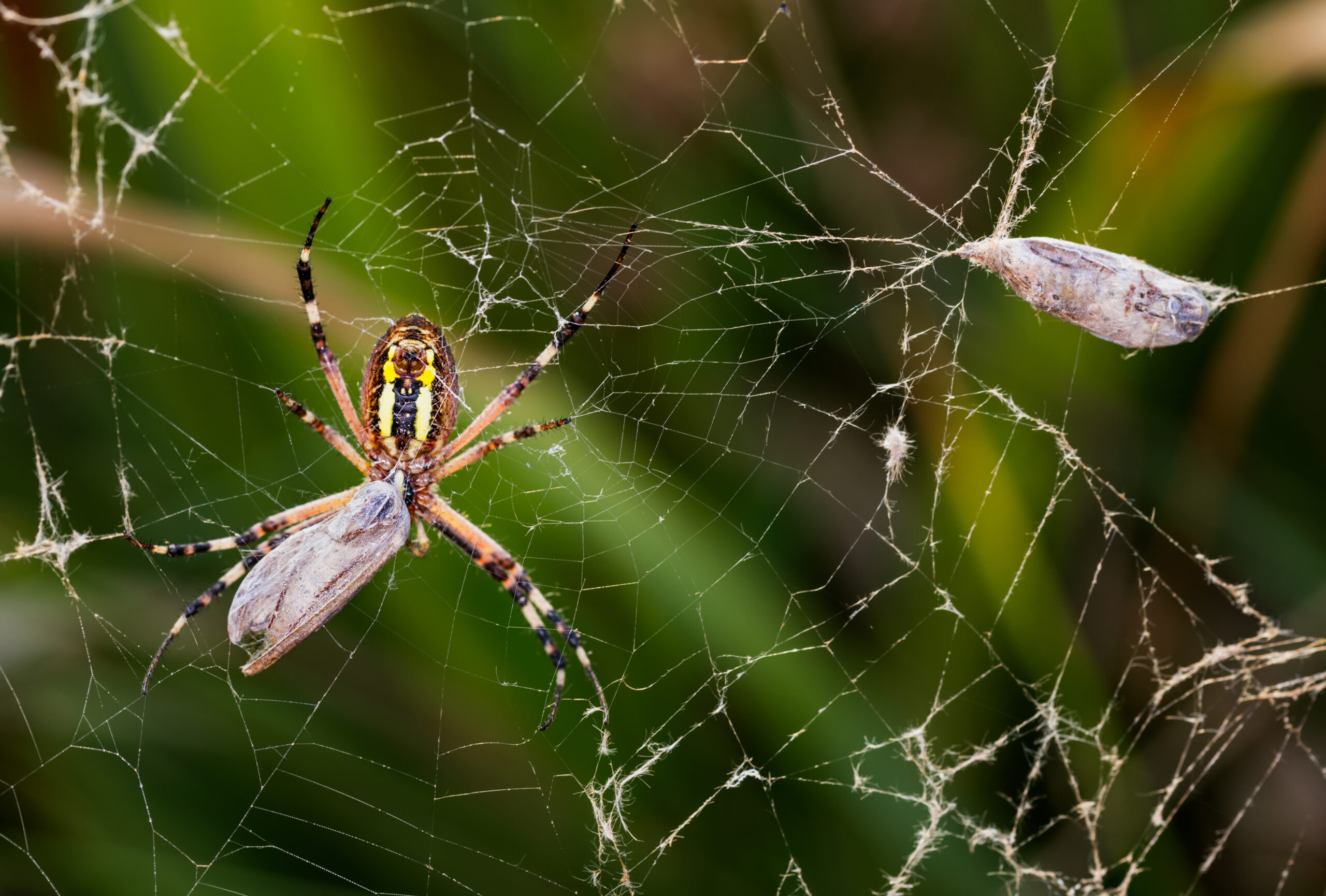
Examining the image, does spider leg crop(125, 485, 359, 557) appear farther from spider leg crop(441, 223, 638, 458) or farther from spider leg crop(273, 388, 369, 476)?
spider leg crop(441, 223, 638, 458)

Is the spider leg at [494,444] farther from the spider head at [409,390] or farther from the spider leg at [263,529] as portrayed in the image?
the spider leg at [263,529]

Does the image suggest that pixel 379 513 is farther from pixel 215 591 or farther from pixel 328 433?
pixel 215 591

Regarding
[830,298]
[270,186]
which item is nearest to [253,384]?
[270,186]

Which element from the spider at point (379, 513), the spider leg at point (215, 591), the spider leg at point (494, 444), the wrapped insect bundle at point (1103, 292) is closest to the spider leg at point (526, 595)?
the spider at point (379, 513)

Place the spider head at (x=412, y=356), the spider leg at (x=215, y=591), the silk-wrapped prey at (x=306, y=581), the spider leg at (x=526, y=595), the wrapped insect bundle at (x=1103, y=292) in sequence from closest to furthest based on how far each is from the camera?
the wrapped insect bundle at (x=1103, y=292) < the silk-wrapped prey at (x=306, y=581) < the spider leg at (x=215, y=591) < the spider head at (x=412, y=356) < the spider leg at (x=526, y=595)

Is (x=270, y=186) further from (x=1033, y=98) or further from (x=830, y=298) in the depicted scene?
(x=1033, y=98)

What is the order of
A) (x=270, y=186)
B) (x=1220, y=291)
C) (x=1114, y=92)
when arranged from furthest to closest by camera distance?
1. (x=270, y=186)
2. (x=1114, y=92)
3. (x=1220, y=291)

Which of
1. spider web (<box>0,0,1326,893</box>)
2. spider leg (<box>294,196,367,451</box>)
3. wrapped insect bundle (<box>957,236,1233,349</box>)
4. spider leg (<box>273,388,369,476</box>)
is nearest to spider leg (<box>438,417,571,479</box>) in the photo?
spider web (<box>0,0,1326,893</box>)
